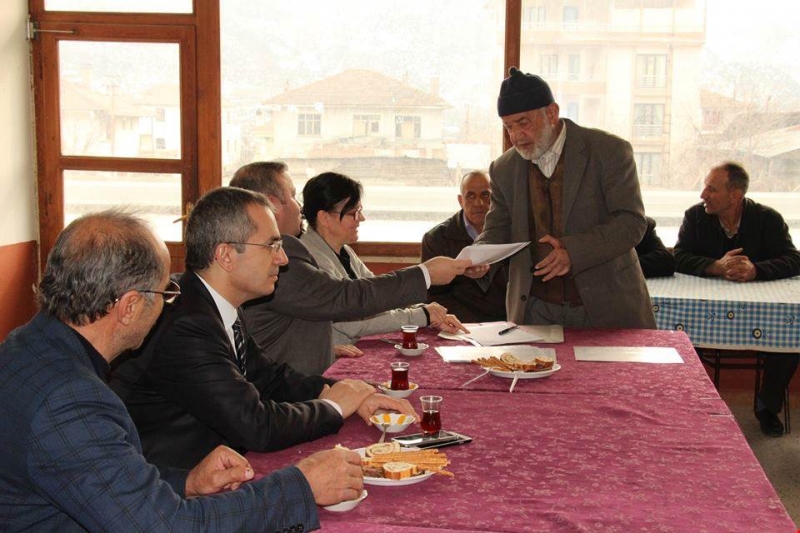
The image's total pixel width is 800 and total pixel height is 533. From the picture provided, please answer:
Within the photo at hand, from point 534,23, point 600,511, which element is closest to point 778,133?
point 534,23

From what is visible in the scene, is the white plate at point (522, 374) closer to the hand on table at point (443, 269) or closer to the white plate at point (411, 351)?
the white plate at point (411, 351)

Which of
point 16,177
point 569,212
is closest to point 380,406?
point 569,212

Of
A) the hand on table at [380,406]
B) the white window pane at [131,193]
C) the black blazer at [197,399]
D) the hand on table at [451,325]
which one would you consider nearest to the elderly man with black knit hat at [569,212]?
the hand on table at [451,325]

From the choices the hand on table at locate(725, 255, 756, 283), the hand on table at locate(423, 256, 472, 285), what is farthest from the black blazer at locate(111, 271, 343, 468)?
the hand on table at locate(725, 255, 756, 283)

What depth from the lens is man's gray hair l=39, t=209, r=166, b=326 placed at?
1.60 meters

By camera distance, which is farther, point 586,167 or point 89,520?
point 586,167

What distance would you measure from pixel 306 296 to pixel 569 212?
1350 mm

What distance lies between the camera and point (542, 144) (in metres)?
3.93

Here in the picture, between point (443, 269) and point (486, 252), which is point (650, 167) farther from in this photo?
point (443, 269)

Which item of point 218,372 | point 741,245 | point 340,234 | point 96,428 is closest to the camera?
point 96,428

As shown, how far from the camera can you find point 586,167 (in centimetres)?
390

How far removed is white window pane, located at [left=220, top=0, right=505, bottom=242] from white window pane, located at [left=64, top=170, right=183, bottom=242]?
0.43 m

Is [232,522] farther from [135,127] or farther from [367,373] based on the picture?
[135,127]

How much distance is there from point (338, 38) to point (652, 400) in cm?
405
